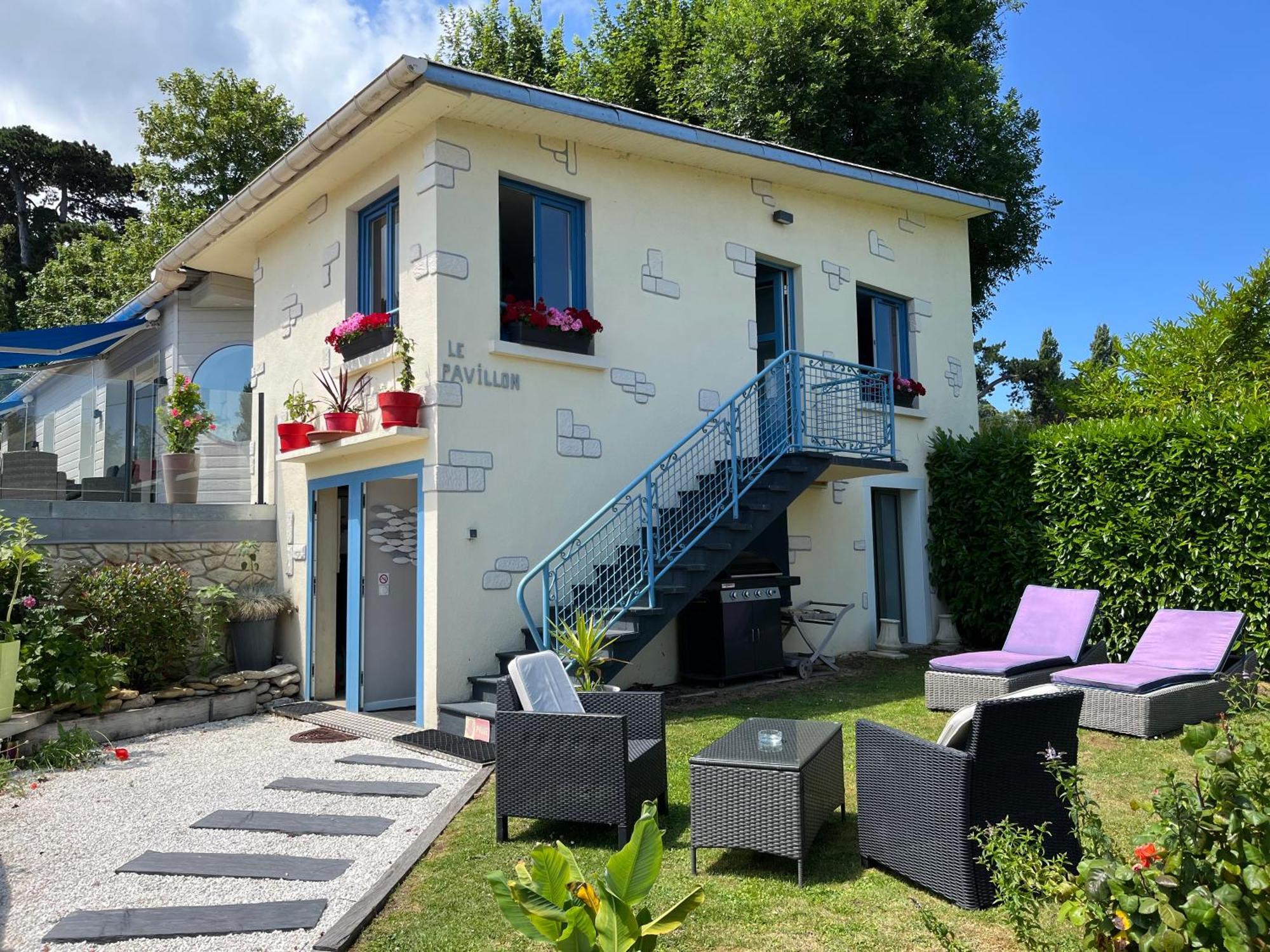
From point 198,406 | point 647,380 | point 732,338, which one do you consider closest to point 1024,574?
point 732,338

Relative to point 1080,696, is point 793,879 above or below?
below

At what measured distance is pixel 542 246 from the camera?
8.54m

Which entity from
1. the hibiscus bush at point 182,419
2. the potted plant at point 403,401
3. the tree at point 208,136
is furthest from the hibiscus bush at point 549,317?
the tree at point 208,136

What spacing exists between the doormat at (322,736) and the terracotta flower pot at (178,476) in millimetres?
3533

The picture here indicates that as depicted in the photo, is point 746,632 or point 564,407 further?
point 746,632

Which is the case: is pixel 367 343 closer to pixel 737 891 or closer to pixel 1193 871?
pixel 737 891

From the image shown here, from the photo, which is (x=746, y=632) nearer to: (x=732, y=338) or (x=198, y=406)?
(x=732, y=338)

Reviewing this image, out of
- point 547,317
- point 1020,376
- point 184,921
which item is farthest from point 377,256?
point 1020,376

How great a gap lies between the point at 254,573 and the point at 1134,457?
8960 mm

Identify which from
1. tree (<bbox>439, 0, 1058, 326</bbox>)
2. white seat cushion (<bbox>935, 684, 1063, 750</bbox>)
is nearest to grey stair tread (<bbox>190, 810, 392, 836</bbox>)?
white seat cushion (<bbox>935, 684, 1063, 750</bbox>)

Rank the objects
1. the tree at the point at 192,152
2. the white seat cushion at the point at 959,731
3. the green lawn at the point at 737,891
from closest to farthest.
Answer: the green lawn at the point at 737,891
the white seat cushion at the point at 959,731
the tree at the point at 192,152

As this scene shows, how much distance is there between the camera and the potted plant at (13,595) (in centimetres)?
636

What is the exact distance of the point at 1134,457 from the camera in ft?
30.4

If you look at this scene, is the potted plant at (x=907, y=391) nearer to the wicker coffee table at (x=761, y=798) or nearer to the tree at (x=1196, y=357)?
the tree at (x=1196, y=357)
